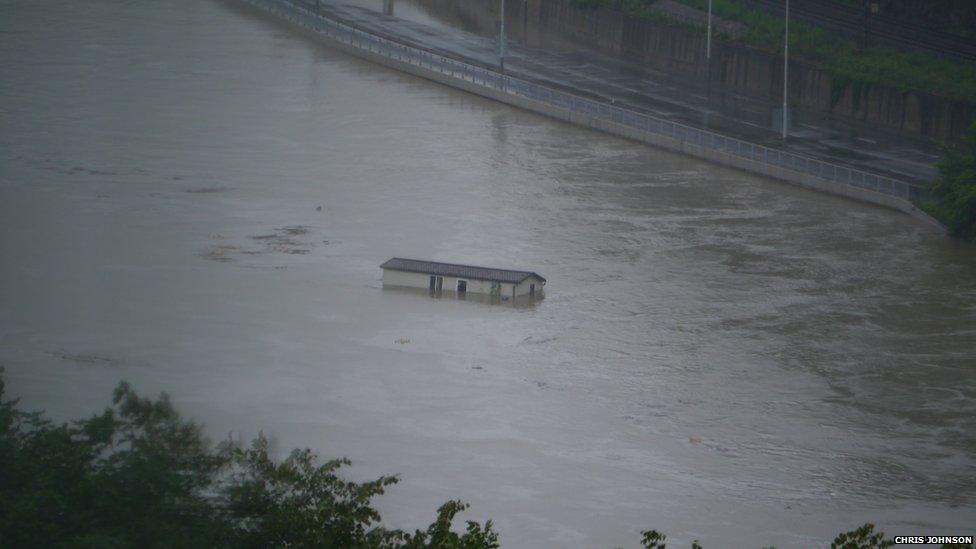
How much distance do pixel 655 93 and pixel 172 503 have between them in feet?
83.6

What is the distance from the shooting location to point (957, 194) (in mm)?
22391

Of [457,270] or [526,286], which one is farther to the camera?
[457,270]

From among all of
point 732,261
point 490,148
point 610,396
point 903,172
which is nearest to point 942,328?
point 732,261

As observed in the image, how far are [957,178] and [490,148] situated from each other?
31.5 ft

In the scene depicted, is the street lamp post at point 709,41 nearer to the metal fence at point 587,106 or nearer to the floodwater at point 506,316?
the metal fence at point 587,106

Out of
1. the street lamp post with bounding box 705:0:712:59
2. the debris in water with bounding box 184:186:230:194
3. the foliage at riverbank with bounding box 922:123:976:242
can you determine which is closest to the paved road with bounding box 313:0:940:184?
the street lamp post with bounding box 705:0:712:59

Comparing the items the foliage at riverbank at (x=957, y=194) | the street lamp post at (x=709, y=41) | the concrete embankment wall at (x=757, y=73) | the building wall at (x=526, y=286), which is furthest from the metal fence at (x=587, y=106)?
the building wall at (x=526, y=286)

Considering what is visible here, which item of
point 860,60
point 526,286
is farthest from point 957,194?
point 860,60

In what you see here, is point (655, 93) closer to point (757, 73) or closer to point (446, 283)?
point (757, 73)

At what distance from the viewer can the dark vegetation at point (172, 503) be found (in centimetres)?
813

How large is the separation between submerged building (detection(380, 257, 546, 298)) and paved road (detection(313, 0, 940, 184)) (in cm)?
938

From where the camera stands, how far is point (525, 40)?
131 feet

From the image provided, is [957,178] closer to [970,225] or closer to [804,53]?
[970,225]

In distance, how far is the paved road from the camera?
27172mm
